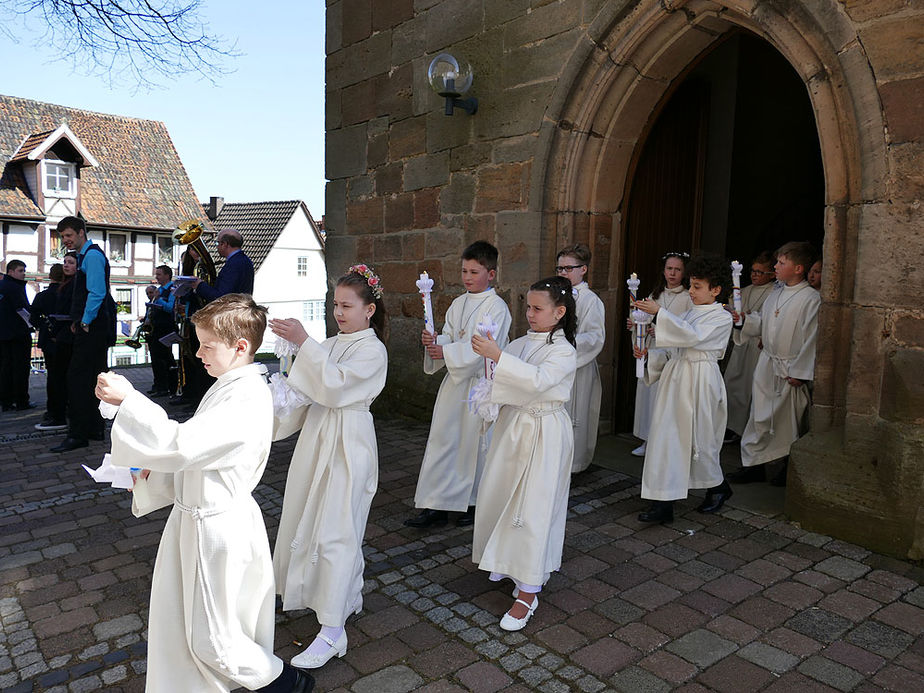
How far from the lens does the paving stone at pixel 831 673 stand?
269 cm

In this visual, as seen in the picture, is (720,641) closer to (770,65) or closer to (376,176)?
(376,176)

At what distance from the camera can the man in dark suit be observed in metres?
7.07

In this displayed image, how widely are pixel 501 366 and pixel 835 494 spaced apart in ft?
7.05

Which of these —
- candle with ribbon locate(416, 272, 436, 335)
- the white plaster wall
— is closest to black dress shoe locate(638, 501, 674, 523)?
candle with ribbon locate(416, 272, 436, 335)

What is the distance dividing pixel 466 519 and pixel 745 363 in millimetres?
3080

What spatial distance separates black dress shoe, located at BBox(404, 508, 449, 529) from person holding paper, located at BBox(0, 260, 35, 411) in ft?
19.6

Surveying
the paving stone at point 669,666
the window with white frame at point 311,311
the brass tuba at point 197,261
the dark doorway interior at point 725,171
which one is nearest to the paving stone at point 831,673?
the paving stone at point 669,666

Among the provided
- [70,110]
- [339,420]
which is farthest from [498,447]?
[70,110]

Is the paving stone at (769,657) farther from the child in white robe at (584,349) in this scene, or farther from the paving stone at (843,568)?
the child in white robe at (584,349)

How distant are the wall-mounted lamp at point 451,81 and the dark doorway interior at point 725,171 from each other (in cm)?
153

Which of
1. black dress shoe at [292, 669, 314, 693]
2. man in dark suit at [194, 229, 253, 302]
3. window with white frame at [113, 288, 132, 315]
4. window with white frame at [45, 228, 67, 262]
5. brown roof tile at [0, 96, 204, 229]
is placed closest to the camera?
black dress shoe at [292, 669, 314, 693]

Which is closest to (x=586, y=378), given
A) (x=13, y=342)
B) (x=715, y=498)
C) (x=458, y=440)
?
(x=715, y=498)

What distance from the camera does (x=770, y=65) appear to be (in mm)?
8016

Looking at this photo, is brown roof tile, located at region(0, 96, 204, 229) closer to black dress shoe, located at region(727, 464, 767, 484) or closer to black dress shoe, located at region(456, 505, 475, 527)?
black dress shoe, located at region(456, 505, 475, 527)
